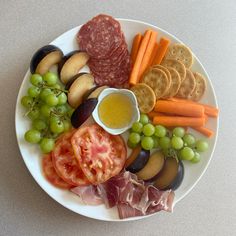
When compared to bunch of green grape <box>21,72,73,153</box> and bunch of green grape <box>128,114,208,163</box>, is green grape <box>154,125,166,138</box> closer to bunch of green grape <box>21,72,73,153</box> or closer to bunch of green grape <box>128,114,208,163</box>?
bunch of green grape <box>128,114,208,163</box>

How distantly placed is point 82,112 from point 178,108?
1.07 ft

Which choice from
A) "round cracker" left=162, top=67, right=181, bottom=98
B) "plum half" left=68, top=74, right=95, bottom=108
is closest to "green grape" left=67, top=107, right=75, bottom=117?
"plum half" left=68, top=74, right=95, bottom=108

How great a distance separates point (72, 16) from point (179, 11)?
0.42m

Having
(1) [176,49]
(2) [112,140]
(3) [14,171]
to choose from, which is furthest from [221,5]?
(3) [14,171]

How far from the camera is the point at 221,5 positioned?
1.51 meters

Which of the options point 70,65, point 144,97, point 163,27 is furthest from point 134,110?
point 163,27

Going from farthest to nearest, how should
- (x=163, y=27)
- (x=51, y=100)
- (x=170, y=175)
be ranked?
(x=163, y=27)
(x=170, y=175)
(x=51, y=100)

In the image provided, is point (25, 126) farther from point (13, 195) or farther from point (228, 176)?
point (228, 176)

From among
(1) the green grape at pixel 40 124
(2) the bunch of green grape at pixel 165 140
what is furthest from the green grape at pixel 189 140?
(1) the green grape at pixel 40 124

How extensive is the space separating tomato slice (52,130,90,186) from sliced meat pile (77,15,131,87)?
0.25m

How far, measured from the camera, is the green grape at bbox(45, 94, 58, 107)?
1.12 meters

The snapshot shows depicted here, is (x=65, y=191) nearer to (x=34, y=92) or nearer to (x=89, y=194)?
(x=89, y=194)

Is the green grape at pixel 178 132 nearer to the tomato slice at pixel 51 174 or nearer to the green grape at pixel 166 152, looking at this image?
the green grape at pixel 166 152

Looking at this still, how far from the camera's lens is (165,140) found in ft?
4.00
